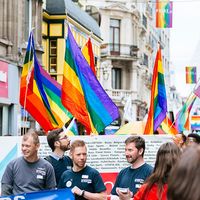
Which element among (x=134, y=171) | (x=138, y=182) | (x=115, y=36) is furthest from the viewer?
(x=115, y=36)

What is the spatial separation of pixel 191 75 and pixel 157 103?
1334 inches

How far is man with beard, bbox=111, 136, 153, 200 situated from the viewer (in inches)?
259

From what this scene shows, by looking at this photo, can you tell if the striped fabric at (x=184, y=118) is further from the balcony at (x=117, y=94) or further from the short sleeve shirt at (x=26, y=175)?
the balcony at (x=117, y=94)

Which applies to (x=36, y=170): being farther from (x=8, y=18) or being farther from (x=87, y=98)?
(x=8, y=18)

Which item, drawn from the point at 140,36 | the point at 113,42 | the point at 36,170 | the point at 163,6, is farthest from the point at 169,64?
the point at 36,170

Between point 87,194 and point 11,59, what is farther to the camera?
point 11,59

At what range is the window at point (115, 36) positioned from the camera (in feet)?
175

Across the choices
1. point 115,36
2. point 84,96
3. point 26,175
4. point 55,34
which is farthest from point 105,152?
point 115,36

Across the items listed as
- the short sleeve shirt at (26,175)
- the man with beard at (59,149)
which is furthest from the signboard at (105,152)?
the short sleeve shirt at (26,175)

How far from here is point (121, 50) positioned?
176ft

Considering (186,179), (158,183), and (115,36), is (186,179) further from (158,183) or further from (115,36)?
(115,36)

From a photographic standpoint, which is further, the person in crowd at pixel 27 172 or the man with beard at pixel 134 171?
the person in crowd at pixel 27 172

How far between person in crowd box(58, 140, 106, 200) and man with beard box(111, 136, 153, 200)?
0.23m

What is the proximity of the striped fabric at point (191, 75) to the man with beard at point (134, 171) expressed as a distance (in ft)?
134
